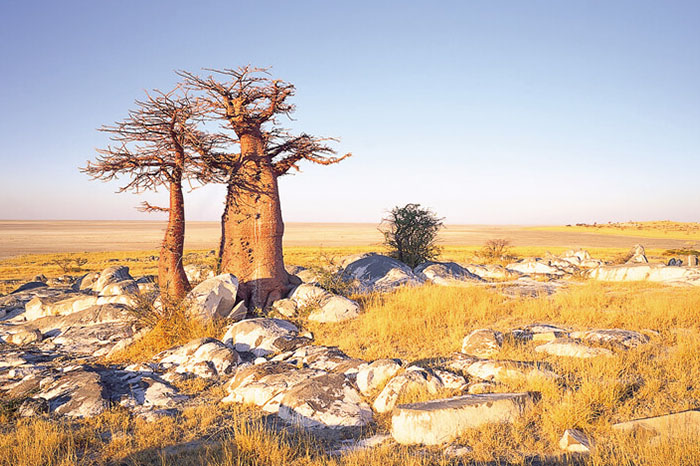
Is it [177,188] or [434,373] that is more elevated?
[177,188]

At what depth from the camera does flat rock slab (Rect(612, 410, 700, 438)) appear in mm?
3949

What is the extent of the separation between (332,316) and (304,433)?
479 cm

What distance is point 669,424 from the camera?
407 centimetres

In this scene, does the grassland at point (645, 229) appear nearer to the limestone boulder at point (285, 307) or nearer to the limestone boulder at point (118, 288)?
the limestone boulder at point (285, 307)

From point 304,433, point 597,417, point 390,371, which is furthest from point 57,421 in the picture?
point 597,417

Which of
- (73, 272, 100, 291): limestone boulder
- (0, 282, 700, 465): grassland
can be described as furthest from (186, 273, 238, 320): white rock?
(73, 272, 100, 291): limestone boulder

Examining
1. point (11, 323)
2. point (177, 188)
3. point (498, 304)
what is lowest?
point (11, 323)

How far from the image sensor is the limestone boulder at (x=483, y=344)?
6643 millimetres

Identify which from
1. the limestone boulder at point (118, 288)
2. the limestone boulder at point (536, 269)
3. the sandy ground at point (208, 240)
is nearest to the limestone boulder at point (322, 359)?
the limestone boulder at point (118, 288)

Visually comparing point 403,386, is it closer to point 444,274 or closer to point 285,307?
point 285,307

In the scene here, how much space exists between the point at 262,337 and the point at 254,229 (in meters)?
3.34

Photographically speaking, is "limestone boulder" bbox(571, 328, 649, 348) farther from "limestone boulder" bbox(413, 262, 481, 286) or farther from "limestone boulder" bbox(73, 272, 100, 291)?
"limestone boulder" bbox(73, 272, 100, 291)

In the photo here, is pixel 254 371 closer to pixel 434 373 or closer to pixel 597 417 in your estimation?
pixel 434 373

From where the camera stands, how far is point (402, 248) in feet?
63.5
